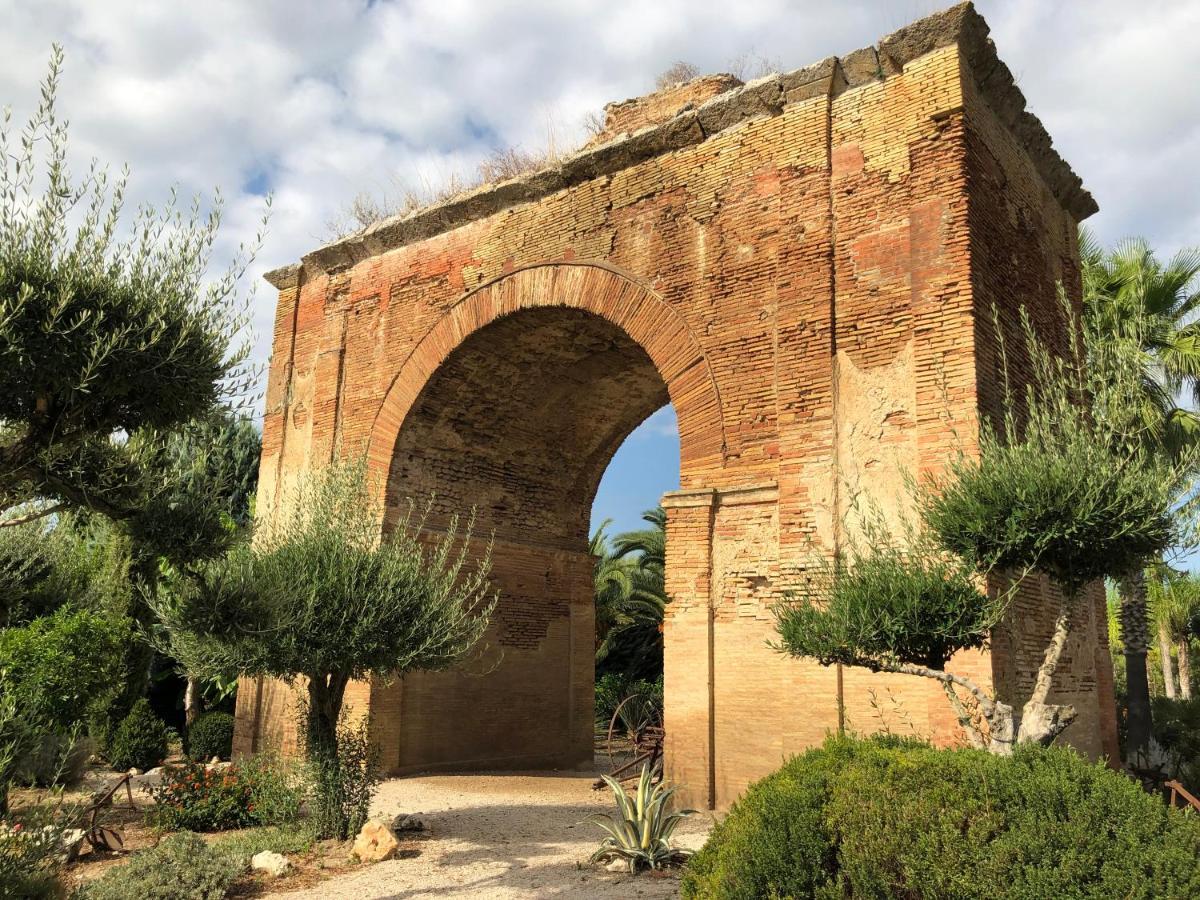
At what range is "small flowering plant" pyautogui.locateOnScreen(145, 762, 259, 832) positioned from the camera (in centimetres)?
782

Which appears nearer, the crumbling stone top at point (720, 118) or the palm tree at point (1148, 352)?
the crumbling stone top at point (720, 118)

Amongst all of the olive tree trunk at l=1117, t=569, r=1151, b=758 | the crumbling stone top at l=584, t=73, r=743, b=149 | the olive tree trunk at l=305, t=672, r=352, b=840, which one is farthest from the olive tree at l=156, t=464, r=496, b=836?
the olive tree trunk at l=1117, t=569, r=1151, b=758

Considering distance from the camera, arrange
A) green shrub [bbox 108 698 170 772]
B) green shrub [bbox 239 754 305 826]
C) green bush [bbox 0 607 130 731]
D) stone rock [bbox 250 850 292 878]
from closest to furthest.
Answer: stone rock [bbox 250 850 292 878] < green shrub [bbox 239 754 305 826] < green bush [bbox 0 607 130 731] < green shrub [bbox 108 698 170 772]

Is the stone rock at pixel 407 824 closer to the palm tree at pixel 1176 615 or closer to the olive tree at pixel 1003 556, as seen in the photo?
the olive tree at pixel 1003 556

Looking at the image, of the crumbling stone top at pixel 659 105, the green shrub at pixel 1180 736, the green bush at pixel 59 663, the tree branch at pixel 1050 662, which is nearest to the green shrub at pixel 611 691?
the green shrub at pixel 1180 736

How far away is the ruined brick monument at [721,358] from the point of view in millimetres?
7418

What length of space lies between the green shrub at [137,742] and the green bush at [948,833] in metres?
10.1

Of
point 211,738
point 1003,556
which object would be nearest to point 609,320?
point 1003,556

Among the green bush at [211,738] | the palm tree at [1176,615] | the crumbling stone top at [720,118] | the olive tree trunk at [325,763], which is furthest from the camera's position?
the palm tree at [1176,615]

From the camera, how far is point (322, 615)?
6793mm

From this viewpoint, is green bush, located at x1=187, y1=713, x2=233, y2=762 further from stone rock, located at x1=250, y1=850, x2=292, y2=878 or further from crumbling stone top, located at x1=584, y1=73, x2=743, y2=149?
crumbling stone top, located at x1=584, y1=73, x2=743, y2=149

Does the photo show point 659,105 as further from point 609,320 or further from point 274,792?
point 274,792

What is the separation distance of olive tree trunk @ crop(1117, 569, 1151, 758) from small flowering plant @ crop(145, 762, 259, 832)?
Result: 9691mm

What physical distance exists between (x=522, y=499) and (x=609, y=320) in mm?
3336
